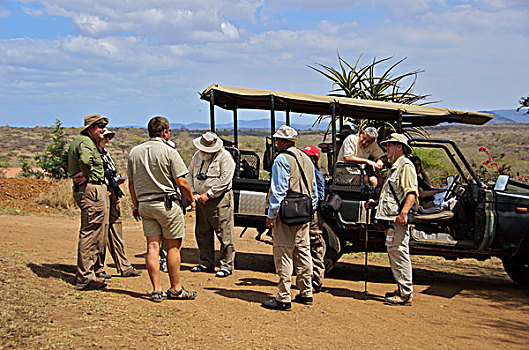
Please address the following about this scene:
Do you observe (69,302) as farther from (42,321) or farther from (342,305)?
(342,305)

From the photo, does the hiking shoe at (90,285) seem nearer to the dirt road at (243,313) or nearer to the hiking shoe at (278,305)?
the dirt road at (243,313)

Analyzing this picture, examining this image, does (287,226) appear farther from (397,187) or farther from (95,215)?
(95,215)

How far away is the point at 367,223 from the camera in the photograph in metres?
7.17

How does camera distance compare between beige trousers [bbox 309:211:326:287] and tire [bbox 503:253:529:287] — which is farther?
tire [bbox 503:253:529:287]

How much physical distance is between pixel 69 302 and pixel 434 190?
16.5ft

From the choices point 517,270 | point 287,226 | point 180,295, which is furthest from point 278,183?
point 517,270

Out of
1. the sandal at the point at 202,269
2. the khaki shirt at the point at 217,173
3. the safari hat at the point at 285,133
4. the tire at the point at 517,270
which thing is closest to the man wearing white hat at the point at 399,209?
the safari hat at the point at 285,133

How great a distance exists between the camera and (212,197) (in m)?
7.43

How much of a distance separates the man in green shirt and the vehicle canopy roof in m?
1.98

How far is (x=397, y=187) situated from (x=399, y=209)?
0.83 feet

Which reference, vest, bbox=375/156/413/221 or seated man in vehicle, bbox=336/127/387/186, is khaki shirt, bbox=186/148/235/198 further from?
vest, bbox=375/156/413/221

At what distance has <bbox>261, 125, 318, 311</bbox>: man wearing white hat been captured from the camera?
5.93 metres

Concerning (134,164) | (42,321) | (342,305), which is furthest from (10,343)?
(342,305)

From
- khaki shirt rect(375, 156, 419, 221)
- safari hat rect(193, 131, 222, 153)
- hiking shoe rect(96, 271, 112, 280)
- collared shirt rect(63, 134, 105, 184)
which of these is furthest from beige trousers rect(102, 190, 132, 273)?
khaki shirt rect(375, 156, 419, 221)
